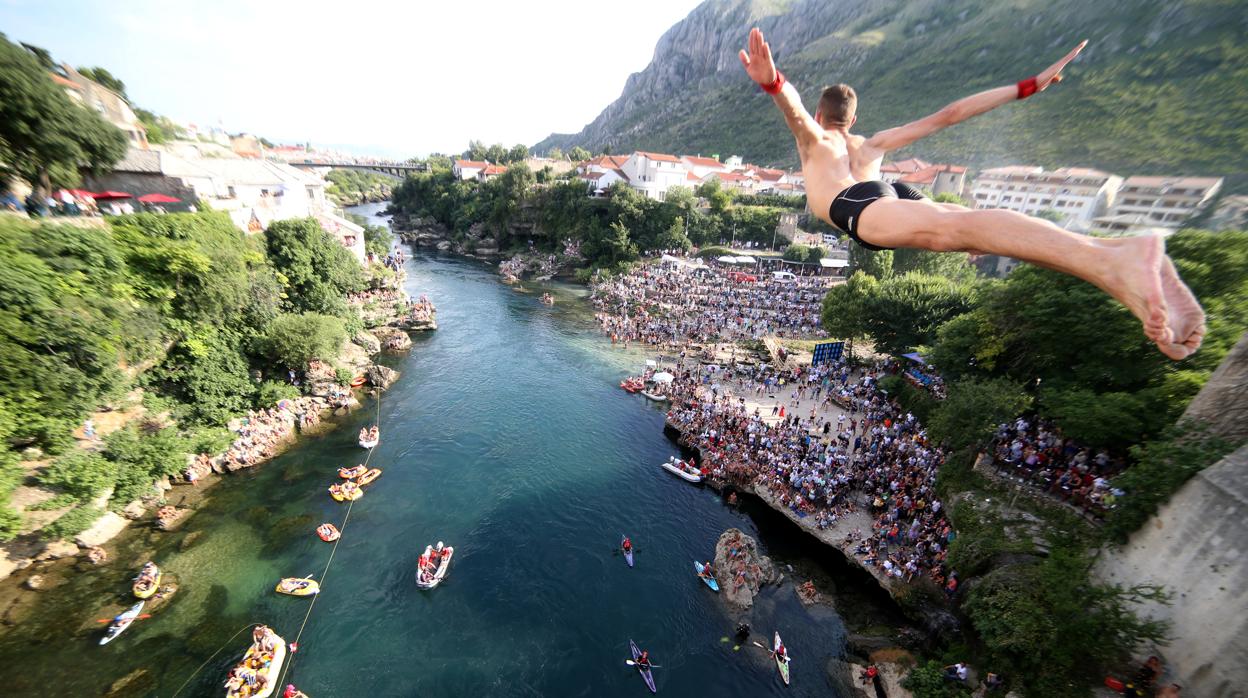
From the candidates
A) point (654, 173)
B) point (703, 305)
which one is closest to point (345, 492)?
point (703, 305)

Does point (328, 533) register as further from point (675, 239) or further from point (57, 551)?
point (675, 239)

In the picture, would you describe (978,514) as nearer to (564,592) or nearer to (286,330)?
(564,592)

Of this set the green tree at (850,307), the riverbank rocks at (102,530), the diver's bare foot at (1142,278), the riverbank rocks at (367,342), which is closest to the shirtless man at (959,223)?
the diver's bare foot at (1142,278)

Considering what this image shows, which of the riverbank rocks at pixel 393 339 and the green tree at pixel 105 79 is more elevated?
the green tree at pixel 105 79

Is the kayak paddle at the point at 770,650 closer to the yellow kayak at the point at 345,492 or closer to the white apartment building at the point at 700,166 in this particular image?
the yellow kayak at the point at 345,492

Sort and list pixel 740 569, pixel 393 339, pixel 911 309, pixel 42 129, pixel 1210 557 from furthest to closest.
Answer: pixel 393 339
pixel 911 309
pixel 42 129
pixel 740 569
pixel 1210 557

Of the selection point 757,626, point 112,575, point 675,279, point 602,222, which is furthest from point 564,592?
point 602,222

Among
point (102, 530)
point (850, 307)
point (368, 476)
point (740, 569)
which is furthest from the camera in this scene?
point (850, 307)
